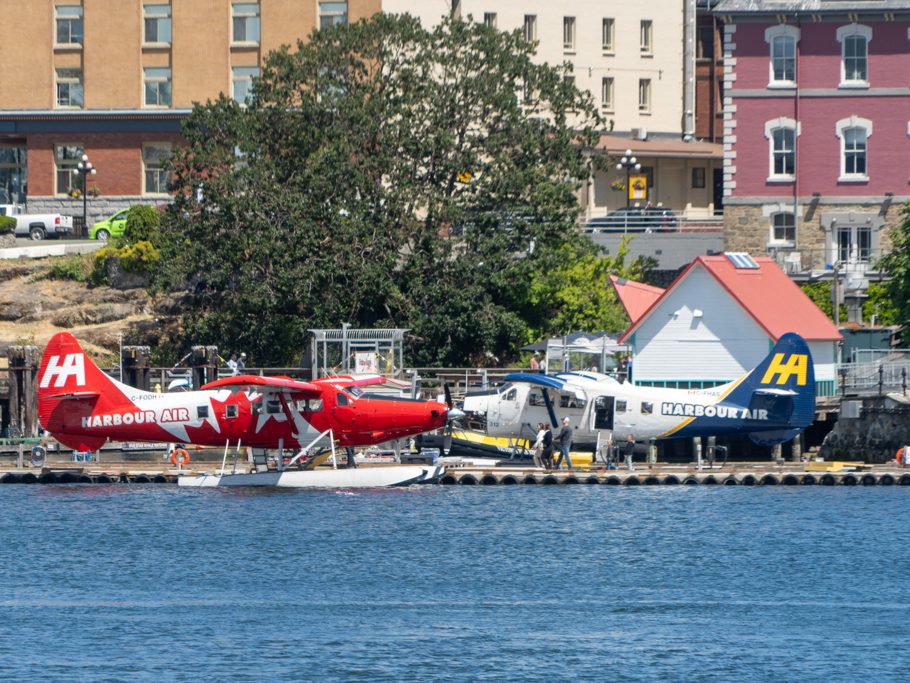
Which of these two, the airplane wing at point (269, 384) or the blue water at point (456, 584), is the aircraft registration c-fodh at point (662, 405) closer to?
the blue water at point (456, 584)

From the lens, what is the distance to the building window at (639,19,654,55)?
327 feet

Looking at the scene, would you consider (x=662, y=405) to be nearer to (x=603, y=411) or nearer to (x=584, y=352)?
(x=603, y=411)

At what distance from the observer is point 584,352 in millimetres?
65000

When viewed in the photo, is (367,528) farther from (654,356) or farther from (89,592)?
(654,356)

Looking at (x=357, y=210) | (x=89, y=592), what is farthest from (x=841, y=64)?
(x=89, y=592)

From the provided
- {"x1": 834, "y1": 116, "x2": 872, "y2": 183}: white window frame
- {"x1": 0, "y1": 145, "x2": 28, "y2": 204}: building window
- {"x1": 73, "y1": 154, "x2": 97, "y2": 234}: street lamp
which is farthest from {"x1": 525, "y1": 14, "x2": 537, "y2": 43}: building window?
{"x1": 834, "y1": 116, "x2": 872, "y2": 183}: white window frame

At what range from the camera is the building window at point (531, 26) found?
95.7m

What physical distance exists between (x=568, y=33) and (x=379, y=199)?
31.0 meters

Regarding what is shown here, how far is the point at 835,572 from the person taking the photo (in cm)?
4159

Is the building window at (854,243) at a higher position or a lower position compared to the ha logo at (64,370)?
higher

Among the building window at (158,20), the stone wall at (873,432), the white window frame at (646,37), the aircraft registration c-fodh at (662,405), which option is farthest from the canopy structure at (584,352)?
the white window frame at (646,37)

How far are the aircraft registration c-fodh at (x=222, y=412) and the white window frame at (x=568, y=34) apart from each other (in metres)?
48.4

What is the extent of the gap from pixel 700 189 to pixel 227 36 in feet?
80.4

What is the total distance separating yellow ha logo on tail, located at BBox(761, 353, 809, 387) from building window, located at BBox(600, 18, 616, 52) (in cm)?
4519
